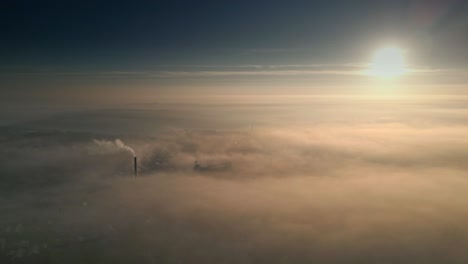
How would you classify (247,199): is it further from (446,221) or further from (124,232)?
(446,221)

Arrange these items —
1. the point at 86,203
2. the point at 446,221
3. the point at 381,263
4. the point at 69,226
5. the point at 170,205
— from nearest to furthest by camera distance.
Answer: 1. the point at 381,263
2. the point at 446,221
3. the point at 69,226
4. the point at 170,205
5. the point at 86,203

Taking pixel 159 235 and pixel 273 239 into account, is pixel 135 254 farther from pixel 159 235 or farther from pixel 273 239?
pixel 273 239

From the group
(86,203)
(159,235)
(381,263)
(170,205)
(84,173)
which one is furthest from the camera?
(84,173)

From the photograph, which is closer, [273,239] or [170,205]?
[273,239]

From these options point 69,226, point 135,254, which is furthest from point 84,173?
point 135,254

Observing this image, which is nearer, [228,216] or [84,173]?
[228,216]

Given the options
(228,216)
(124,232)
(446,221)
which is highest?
(446,221)

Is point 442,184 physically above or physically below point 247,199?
above

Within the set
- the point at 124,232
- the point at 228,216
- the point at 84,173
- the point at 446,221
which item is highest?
the point at 446,221

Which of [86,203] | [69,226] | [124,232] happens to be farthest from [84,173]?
[124,232]
